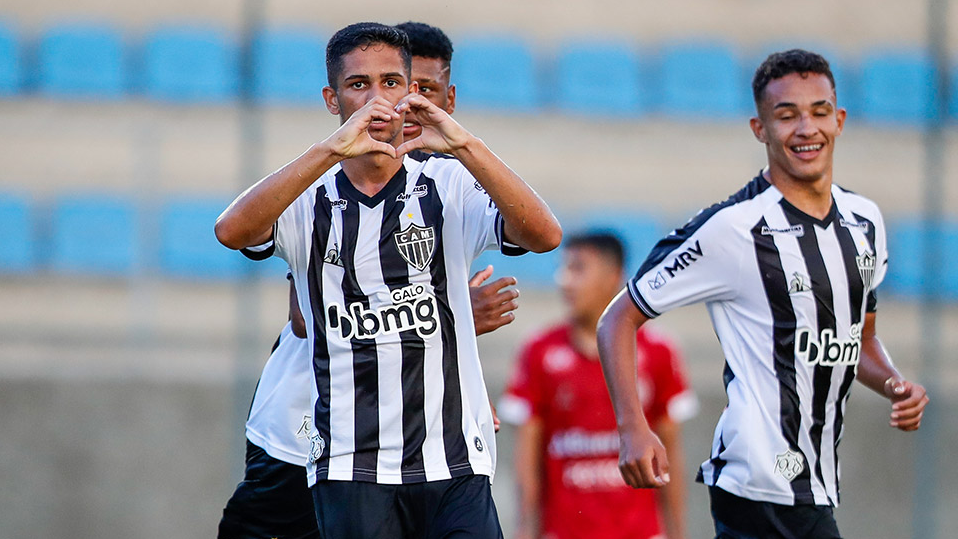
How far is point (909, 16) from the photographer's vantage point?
12.0 meters

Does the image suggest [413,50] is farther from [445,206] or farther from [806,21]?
[806,21]

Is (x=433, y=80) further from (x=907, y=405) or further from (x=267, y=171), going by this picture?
(x=267, y=171)

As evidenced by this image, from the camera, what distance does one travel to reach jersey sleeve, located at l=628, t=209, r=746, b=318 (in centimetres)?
404

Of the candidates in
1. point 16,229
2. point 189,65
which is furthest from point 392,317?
point 189,65

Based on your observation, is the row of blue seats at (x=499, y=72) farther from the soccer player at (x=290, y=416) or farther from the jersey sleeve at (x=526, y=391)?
the soccer player at (x=290, y=416)

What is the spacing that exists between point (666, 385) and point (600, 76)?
6.30 m

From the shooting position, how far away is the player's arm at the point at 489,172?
324 cm

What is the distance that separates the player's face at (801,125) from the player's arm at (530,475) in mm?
2106

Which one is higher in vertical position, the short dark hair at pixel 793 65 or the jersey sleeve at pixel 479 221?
the short dark hair at pixel 793 65

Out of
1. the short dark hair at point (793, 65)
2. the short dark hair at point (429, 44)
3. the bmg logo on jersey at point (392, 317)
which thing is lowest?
the bmg logo on jersey at point (392, 317)

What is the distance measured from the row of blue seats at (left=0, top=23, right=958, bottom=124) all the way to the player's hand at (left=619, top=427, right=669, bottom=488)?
7.04 m

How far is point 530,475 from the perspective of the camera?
5.68 m

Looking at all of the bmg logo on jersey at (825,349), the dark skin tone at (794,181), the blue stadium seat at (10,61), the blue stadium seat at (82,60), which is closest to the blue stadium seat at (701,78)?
the blue stadium seat at (82,60)

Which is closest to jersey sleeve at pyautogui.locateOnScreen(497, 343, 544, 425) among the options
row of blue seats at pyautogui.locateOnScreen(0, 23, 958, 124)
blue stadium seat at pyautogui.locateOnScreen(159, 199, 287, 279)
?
blue stadium seat at pyautogui.locateOnScreen(159, 199, 287, 279)
